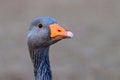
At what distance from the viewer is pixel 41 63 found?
5398mm

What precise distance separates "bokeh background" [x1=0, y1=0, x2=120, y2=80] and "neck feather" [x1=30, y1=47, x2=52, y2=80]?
302cm

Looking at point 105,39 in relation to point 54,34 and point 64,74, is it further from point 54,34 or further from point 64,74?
point 54,34

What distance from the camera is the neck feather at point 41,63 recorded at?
211 inches

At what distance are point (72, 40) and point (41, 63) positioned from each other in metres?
4.59

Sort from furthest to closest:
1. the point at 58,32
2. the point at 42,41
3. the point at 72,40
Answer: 1. the point at 72,40
2. the point at 42,41
3. the point at 58,32

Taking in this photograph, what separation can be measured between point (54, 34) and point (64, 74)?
344 cm

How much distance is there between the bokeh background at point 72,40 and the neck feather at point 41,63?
3020 millimetres

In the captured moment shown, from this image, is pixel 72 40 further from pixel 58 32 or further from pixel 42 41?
pixel 58 32

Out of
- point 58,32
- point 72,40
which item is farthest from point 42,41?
point 72,40

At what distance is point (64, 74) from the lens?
8.58m

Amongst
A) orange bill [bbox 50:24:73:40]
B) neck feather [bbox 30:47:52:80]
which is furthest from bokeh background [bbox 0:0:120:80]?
orange bill [bbox 50:24:73:40]

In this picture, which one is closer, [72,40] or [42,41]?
[42,41]

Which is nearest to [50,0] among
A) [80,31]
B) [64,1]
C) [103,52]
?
[64,1]

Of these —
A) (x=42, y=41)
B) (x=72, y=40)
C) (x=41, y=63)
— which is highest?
(x=72, y=40)
